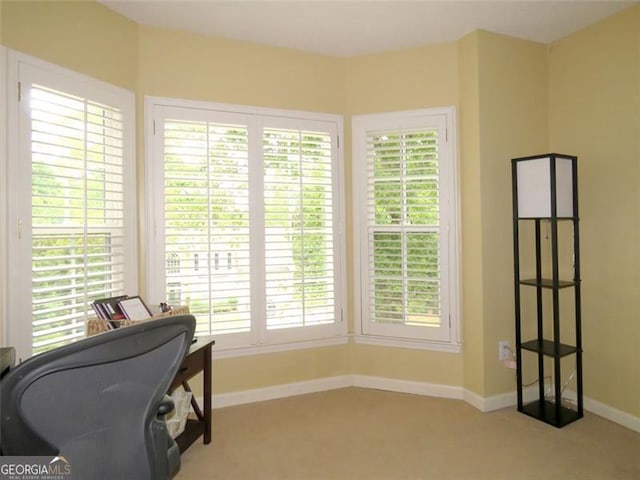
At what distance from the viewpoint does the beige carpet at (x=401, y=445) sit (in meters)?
2.15

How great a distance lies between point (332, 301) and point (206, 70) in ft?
6.35

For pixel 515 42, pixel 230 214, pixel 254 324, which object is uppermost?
pixel 515 42

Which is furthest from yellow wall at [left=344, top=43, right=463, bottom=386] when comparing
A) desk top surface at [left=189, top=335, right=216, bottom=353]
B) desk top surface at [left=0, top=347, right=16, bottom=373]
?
desk top surface at [left=0, top=347, right=16, bottom=373]

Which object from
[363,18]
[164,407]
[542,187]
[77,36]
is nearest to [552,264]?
[542,187]

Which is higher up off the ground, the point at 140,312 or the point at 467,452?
the point at 140,312

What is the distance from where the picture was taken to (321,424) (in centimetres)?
269

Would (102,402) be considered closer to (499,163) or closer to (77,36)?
(77,36)

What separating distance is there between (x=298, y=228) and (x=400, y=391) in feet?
4.84

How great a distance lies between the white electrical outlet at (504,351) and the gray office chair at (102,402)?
233 centimetres

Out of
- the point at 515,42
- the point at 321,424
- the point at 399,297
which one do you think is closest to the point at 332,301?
the point at 399,297

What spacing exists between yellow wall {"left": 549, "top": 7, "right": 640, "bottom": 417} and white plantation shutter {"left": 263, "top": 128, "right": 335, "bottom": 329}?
179cm

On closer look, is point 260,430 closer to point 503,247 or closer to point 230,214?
point 230,214

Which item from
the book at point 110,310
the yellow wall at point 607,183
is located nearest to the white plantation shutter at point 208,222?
the book at point 110,310

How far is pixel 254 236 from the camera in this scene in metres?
3.02
